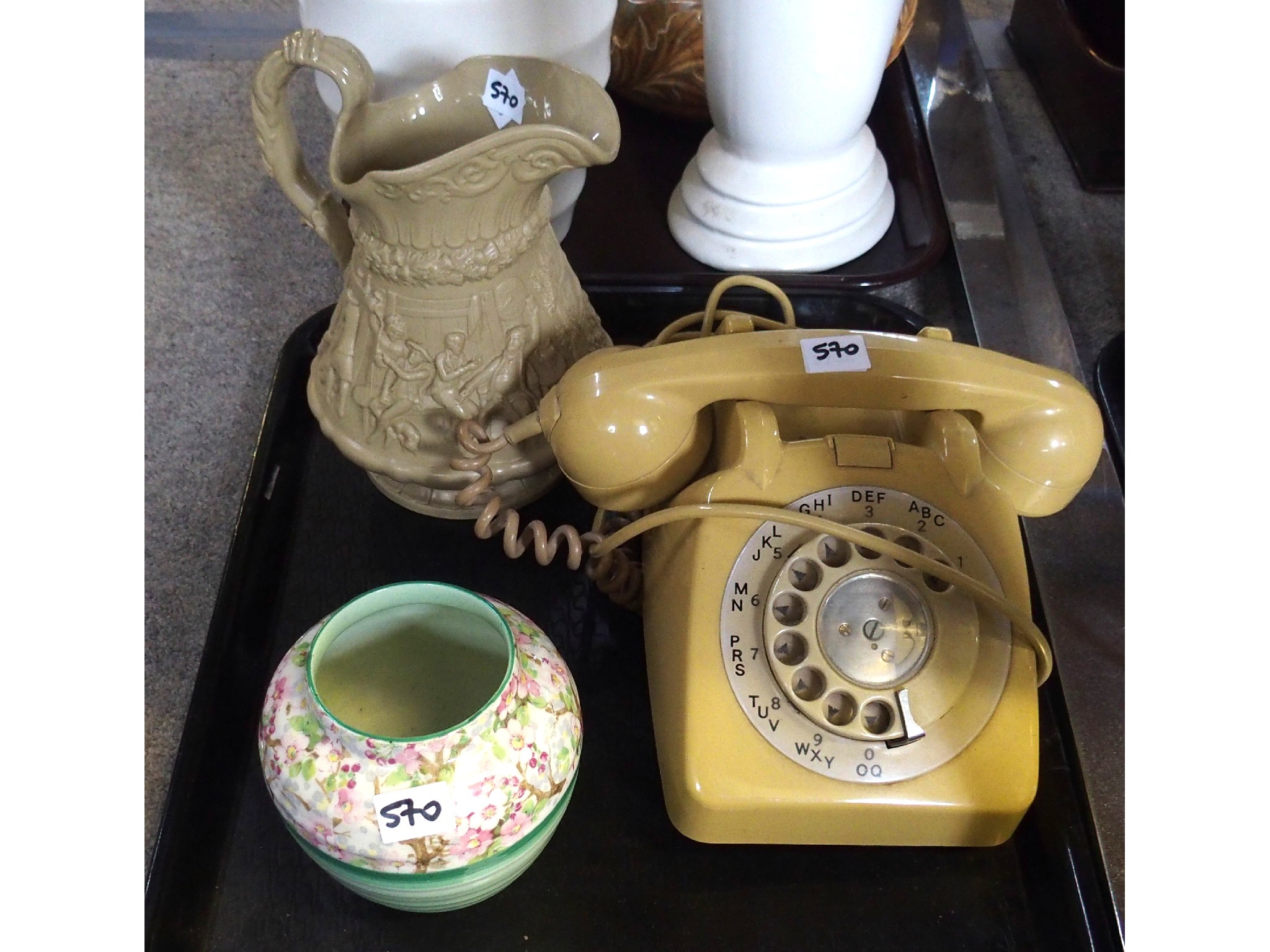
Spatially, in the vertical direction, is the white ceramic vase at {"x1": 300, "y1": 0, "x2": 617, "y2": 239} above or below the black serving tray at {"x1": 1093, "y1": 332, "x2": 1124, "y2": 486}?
above

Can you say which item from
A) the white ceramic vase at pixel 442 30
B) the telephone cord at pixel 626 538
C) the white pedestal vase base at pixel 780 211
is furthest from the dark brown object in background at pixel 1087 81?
the telephone cord at pixel 626 538

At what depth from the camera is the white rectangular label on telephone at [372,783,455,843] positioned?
427mm

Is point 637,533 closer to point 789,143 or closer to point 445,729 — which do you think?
point 445,729

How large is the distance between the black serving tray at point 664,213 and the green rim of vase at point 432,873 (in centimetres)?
50

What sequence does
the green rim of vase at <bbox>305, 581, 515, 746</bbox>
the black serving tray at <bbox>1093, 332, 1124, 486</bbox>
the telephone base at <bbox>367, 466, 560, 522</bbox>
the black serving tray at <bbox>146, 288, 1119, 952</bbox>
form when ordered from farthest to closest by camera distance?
the black serving tray at <bbox>1093, 332, 1124, 486</bbox>
the telephone base at <bbox>367, 466, 560, 522</bbox>
the black serving tray at <bbox>146, 288, 1119, 952</bbox>
the green rim of vase at <bbox>305, 581, 515, 746</bbox>

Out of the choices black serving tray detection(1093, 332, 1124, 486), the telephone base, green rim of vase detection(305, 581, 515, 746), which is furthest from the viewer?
black serving tray detection(1093, 332, 1124, 486)

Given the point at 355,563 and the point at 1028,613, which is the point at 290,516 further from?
the point at 1028,613

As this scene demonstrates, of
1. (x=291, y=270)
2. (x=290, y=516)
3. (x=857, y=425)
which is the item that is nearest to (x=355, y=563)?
(x=290, y=516)

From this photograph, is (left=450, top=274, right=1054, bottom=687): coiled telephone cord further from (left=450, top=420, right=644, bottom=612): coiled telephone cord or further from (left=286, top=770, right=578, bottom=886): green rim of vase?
(left=286, top=770, right=578, bottom=886): green rim of vase

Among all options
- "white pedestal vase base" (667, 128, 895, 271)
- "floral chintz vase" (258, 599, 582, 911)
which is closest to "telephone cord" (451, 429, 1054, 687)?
"floral chintz vase" (258, 599, 582, 911)

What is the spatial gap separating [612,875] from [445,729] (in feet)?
0.47

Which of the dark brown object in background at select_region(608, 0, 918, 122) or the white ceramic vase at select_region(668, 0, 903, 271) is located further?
the dark brown object in background at select_region(608, 0, 918, 122)

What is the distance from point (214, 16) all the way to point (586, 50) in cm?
80

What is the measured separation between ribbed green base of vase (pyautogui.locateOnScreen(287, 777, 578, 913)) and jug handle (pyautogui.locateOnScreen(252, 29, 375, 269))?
35 cm
